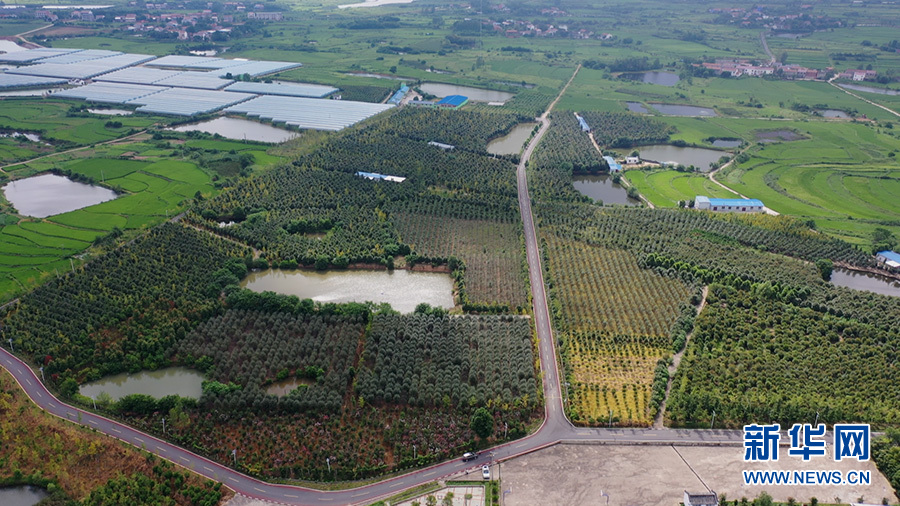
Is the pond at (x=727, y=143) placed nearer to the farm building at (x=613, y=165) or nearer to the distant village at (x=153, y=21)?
the farm building at (x=613, y=165)

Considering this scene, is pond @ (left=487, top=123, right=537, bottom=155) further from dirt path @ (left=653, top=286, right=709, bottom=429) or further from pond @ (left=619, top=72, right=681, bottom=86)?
pond @ (left=619, top=72, right=681, bottom=86)

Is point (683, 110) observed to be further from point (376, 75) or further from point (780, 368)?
point (780, 368)

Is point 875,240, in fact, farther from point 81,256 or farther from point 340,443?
point 81,256

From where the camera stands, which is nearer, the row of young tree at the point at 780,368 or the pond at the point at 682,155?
the row of young tree at the point at 780,368

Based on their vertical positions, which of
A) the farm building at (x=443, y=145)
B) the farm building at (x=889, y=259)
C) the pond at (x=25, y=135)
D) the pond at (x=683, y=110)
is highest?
the pond at (x=25, y=135)

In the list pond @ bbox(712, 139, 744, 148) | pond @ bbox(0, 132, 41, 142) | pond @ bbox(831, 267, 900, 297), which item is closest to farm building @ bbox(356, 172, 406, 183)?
pond @ bbox(831, 267, 900, 297)

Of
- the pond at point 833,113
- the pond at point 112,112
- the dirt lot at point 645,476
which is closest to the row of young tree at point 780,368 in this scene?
the dirt lot at point 645,476
